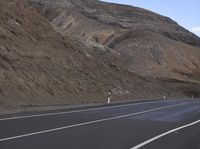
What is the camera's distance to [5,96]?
3159 centimetres

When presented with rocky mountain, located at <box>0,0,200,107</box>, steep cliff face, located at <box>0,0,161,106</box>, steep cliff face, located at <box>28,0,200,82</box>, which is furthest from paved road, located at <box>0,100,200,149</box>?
steep cliff face, located at <box>28,0,200,82</box>

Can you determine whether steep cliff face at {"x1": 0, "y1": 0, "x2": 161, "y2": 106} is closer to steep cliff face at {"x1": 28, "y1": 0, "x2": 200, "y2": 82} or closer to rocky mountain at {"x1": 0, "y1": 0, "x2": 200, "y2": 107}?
rocky mountain at {"x1": 0, "y1": 0, "x2": 200, "y2": 107}

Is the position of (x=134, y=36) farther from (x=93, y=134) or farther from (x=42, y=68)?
(x=93, y=134)

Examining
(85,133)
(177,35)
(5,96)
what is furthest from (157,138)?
(177,35)

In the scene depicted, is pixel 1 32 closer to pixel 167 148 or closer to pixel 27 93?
pixel 27 93

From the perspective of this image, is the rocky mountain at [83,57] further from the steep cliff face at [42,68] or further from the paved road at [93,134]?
the paved road at [93,134]

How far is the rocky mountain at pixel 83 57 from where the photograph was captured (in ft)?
122

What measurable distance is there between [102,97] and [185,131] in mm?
26333

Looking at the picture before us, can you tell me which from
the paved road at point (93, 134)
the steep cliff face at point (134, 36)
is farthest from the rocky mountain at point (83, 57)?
the paved road at point (93, 134)

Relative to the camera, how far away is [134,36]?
3541 inches

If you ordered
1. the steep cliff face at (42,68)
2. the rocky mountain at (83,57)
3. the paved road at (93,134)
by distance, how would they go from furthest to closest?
1. the rocky mountain at (83,57)
2. the steep cliff face at (42,68)
3. the paved road at (93,134)

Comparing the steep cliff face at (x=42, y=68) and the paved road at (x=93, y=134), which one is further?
the steep cliff face at (x=42, y=68)

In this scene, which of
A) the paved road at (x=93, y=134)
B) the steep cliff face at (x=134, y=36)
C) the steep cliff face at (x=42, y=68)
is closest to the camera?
the paved road at (x=93, y=134)

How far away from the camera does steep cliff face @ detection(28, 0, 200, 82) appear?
80.7 metres
